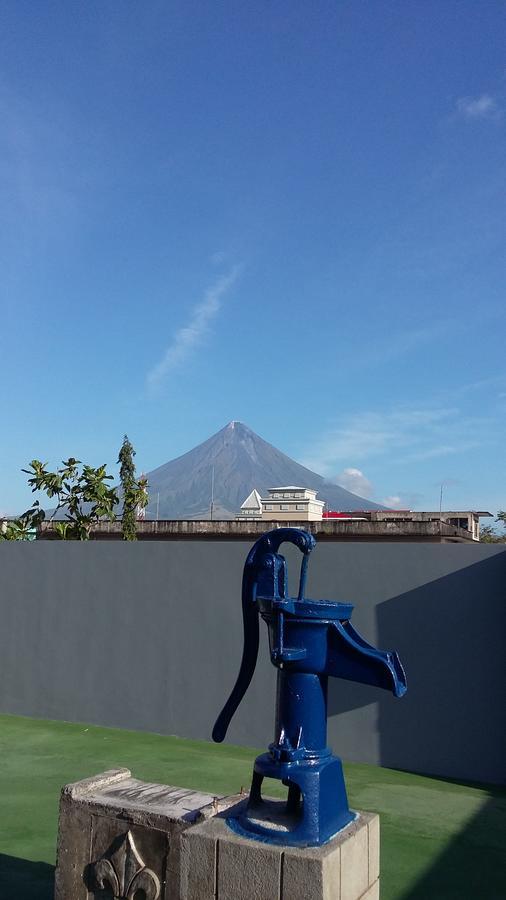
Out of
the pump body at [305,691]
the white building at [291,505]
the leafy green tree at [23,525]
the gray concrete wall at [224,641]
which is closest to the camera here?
the pump body at [305,691]

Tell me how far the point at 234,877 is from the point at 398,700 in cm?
447

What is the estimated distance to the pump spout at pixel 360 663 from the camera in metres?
2.63

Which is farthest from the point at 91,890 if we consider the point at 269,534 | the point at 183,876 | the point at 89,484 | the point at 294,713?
the point at 89,484

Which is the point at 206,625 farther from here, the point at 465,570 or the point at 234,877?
the point at 234,877

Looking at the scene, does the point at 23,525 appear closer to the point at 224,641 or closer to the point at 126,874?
the point at 224,641

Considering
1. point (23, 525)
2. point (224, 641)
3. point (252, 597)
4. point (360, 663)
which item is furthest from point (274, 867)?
point (23, 525)

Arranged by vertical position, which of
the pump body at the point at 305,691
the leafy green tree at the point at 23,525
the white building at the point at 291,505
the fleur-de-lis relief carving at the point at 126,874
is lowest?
the fleur-de-lis relief carving at the point at 126,874

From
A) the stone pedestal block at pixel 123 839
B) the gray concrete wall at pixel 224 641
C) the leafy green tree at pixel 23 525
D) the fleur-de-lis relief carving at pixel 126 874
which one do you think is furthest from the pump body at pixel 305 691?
the leafy green tree at pixel 23 525

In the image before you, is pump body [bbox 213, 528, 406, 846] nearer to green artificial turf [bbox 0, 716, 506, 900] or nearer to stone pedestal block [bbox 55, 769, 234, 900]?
stone pedestal block [bbox 55, 769, 234, 900]

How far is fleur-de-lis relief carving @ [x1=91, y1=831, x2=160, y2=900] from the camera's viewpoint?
309 centimetres

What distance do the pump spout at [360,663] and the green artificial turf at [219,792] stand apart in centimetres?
214

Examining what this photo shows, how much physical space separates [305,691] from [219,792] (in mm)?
3700

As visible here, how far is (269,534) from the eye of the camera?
113 inches

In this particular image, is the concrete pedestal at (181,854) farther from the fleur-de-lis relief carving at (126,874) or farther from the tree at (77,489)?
the tree at (77,489)
